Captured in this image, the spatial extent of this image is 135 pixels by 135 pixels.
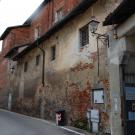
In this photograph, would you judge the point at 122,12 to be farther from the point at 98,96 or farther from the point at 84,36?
the point at 84,36

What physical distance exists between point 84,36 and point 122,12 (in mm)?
5438

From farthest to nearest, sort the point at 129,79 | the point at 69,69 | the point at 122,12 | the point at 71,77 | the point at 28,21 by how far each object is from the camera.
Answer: the point at 28,21, the point at 69,69, the point at 71,77, the point at 129,79, the point at 122,12

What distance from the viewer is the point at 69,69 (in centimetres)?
1608

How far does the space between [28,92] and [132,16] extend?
554 inches

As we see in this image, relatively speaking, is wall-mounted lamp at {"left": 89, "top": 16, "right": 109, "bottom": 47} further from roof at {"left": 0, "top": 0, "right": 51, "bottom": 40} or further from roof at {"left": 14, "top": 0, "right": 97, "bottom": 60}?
roof at {"left": 0, "top": 0, "right": 51, "bottom": 40}

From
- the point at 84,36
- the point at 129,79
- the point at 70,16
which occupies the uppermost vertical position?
the point at 70,16

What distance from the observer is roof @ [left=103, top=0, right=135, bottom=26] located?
937 cm

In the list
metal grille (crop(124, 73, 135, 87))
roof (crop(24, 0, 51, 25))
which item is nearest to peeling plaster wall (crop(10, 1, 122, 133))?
metal grille (crop(124, 73, 135, 87))

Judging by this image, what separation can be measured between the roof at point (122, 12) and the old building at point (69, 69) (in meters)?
1.48

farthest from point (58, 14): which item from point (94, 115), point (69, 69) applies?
point (94, 115)

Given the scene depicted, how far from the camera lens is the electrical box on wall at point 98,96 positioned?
12831mm

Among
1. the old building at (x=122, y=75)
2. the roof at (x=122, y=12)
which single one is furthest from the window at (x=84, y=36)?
the roof at (x=122, y=12)

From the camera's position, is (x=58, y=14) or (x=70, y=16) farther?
(x=58, y=14)

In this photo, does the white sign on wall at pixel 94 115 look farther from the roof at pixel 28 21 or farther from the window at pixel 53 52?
the roof at pixel 28 21
